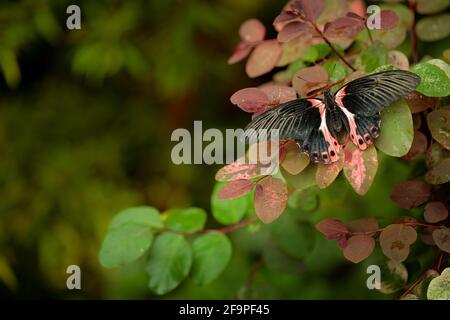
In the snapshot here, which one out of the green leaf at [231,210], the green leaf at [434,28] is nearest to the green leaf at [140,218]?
the green leaf at [231,210]

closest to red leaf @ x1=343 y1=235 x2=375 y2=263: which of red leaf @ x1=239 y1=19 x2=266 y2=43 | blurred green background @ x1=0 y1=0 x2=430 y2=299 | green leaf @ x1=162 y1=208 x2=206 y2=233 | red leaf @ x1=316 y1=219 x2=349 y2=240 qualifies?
red leaf @ x1=316 y1=219 x2=349 y2=240

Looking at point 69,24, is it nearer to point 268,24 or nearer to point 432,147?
point 432,147

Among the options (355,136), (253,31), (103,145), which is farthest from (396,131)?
(103,145)

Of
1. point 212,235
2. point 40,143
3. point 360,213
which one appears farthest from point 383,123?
point 40,143

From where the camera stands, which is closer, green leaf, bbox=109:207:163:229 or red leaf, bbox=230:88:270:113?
red leaf, bbox=230:88:270:113

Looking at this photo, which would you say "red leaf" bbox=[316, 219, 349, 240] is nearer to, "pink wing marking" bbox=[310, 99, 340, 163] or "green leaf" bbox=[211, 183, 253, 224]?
"pink wing marking" bbox=[310, 99, 340, 163]

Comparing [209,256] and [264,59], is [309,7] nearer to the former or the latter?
[264,59]

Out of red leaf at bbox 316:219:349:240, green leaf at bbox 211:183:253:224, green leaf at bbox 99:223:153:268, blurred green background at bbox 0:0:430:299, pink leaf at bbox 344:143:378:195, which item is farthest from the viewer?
blurred green background at bbox 0:0:430:299

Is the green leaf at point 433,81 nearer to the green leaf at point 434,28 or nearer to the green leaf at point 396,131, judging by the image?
the green leaf at point 396,131
